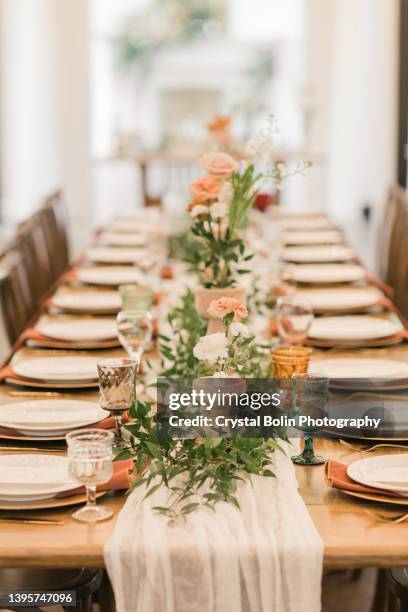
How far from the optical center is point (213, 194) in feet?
6.21

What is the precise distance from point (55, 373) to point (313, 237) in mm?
2061

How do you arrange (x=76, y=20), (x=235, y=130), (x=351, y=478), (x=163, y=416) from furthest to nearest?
(x=235, y=130)
(x=76, y=20)
(x=163, y=416)
(x=351, y=478)

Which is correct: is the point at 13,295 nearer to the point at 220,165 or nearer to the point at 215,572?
the point at 220,165

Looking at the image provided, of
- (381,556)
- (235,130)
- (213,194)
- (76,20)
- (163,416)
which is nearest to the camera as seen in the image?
(381,556)

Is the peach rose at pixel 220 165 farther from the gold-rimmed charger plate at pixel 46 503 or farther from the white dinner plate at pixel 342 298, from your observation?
the gold-rimmed charger plate at pixel 46 503

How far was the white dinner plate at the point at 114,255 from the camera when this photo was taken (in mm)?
3324

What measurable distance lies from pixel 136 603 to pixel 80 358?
0.93 metres

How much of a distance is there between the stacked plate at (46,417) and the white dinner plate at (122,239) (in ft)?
6.73

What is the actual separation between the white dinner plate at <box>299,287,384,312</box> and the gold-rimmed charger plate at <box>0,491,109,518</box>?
123 centimetres

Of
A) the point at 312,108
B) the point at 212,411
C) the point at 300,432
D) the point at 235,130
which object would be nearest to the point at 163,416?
the point at 212,411

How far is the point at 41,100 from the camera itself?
251 inches

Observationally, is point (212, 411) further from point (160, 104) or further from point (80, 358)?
point (160, 104)

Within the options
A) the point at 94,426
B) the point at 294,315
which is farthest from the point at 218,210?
the point at 94,426

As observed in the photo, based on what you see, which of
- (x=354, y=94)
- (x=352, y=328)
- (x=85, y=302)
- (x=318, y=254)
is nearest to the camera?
(x=352, y=328)
